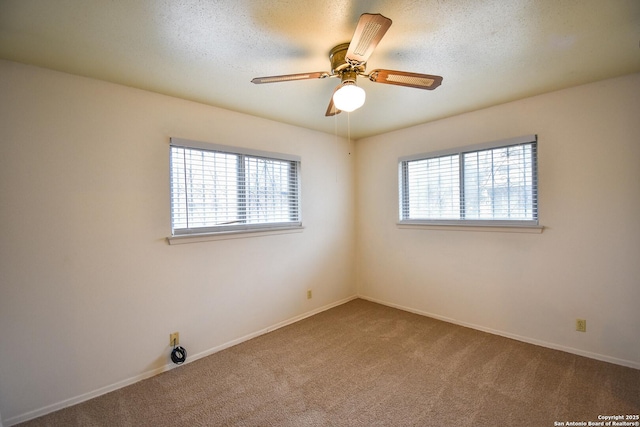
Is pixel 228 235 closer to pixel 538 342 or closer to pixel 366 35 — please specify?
pixel 366 35

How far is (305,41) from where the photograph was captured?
1729mm

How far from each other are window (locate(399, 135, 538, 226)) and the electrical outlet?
113 inches

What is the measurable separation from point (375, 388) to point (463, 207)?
215 centimetres

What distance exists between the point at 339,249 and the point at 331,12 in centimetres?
304

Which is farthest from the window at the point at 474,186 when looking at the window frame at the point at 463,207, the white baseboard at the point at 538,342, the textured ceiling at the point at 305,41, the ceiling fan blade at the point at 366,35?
the ceiling fan blade at the point at 366,35

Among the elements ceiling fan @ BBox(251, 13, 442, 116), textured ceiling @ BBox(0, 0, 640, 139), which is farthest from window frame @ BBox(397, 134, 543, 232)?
ceiling fan @ BBox(251, 13, 442, 116)

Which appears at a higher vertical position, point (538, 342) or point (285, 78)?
point (285, 78)

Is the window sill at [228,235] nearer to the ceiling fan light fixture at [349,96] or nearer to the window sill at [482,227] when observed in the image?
the window sill at [482,227]

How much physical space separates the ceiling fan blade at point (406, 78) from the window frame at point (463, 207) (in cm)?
163

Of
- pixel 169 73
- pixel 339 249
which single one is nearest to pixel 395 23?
pixel 169 73

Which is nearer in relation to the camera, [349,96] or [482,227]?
[349,96]

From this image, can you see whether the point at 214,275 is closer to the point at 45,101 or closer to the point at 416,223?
the point at 45,101

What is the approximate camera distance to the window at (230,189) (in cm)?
260

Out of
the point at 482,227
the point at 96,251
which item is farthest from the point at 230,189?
the point at 482,227
